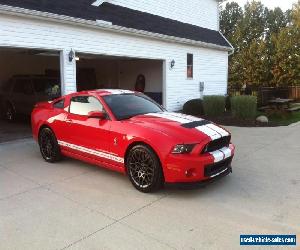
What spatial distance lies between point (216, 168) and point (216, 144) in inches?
14.5

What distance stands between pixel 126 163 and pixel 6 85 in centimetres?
973

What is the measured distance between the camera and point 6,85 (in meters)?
13.2

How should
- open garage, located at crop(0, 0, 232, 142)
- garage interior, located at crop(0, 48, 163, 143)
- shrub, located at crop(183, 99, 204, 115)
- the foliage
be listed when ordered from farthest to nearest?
the foliage < shrub, located at crop(183, 99, 204, 115) < garage interior, located at crop(0, 48, 163, 143) < open garage, located at crop(0, 0, 232, 142)

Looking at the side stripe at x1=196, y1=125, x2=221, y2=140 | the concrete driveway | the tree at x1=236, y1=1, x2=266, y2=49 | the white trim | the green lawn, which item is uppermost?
the tree at x1=236, y1=1, x2=266, y2=49

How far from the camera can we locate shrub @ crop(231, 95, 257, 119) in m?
12.6

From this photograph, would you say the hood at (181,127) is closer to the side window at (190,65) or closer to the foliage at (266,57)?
the side window at (190,65)

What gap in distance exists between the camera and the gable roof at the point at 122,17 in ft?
31.7

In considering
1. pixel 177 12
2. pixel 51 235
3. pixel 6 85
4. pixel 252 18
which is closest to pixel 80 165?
pixel 51 235

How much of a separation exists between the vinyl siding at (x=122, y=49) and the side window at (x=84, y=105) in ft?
11.0

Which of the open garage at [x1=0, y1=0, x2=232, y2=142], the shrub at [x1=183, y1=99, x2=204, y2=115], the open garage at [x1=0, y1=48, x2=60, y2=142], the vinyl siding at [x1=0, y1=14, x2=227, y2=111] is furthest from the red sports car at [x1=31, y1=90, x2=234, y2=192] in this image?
the shrub at [x1=183, y1=99, x2=204, y2=115]

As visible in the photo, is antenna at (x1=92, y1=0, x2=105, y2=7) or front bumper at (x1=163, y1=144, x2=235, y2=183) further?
antenna at (x1=92, y1=0, x2=105, y2=7)

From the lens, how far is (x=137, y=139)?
5.07m

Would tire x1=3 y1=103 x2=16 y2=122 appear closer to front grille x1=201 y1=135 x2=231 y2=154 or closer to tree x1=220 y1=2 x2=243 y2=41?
front grille x1=201 y1=135 x2=231 y2=154

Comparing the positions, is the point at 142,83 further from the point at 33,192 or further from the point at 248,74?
the point at 248,74
